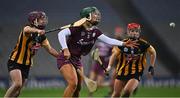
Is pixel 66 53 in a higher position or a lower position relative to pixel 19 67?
higher

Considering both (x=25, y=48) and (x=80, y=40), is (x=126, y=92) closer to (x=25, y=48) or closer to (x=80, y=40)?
(x=80, y=40)

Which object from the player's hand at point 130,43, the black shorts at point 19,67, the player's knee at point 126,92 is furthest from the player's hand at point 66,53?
the player's knee at point 126,92

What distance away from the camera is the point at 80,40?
12.6 metres

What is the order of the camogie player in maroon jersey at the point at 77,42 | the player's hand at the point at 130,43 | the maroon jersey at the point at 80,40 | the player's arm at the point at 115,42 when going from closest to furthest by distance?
the camogie player in maroon jersey at the point at 77,42, the maroon jersey at the point at 80,40, the player's arm at the point at 115,42, the player's hand at the point at 130,43

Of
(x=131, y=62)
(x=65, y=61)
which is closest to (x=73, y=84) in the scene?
(x=65, y=61)

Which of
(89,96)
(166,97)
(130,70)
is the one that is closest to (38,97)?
(89,96)

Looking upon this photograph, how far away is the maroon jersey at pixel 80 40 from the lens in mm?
12578

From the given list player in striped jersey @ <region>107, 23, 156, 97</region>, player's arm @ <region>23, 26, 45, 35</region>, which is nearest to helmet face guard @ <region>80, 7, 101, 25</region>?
player's arm @ <region>23, 26, 45, 35</region>

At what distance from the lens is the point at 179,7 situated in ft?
73.6

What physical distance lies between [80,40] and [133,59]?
4.82 feet

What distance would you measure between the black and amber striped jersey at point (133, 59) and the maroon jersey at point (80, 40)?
110 cm

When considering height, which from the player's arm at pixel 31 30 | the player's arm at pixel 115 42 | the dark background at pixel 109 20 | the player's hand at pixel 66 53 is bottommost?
the dark background at pixel 109 20

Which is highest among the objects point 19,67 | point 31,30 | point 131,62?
point 31,30

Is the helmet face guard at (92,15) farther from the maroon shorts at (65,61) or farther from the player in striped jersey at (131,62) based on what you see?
the player in striped jersey at (131,62)
